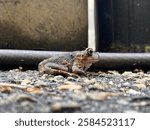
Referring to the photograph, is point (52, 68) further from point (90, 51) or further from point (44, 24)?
point (44, 24)

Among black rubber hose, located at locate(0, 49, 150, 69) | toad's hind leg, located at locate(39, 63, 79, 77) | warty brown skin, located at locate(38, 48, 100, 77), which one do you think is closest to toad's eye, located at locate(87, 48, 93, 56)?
warty brown skin, located at locate(38, 48, 100, 77)

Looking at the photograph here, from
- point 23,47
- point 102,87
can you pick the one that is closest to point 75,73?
point 102,87

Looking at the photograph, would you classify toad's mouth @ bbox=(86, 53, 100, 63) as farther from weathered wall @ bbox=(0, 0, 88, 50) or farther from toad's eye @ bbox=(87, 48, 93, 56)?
weathered wall @ bbox=(0, 0, 88, 50)

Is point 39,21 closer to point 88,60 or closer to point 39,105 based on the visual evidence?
point 88,60

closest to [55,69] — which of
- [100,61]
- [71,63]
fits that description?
[71,63]

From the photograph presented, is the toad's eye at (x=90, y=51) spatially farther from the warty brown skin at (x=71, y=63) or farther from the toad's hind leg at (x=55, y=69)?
the toad's hind leg at (x=55, y=69)
